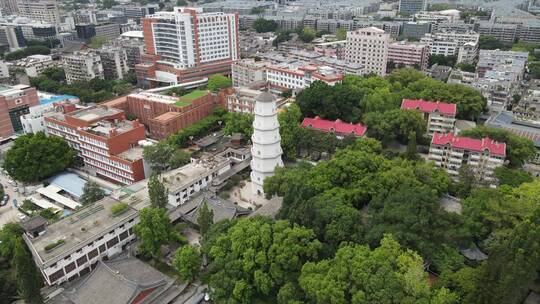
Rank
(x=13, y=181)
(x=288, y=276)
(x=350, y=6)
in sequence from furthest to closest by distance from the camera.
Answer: (x=350, y=6), (x=13, y=181), (x=288, y=276)

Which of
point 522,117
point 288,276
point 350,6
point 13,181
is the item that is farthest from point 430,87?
point 350,6

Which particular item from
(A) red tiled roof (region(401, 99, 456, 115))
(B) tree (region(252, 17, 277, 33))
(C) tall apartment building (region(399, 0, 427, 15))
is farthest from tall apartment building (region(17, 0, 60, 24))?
(A) red tiled roof (region(401, 99, 456, 115))

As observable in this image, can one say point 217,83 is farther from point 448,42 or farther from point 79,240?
point 448,42

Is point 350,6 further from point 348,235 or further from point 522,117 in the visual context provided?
point 348,235

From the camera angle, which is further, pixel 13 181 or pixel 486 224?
pixel 13 181

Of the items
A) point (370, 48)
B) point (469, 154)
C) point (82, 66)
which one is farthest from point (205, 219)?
point (82, 66)

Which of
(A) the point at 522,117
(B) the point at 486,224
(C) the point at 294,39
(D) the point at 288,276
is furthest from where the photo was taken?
(C) the point at 294,39

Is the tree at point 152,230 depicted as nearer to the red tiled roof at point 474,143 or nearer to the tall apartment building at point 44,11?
the red tiled roof at point 474,143
